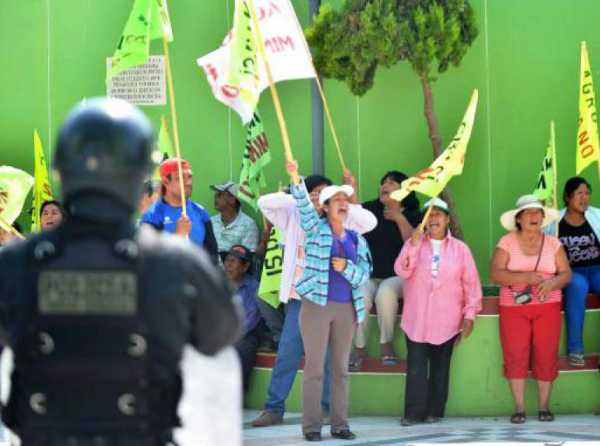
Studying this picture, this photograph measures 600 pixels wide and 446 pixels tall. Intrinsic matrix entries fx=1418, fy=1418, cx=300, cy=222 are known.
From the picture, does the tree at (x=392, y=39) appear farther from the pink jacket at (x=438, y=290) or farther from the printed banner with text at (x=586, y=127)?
the pink jacket at (x=438, y=290)

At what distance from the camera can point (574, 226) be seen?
12227 millimetres

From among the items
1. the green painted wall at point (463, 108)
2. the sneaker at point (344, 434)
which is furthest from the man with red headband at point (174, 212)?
the green painted wall at point (463, 108)

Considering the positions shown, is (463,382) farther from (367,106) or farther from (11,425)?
(11,425)

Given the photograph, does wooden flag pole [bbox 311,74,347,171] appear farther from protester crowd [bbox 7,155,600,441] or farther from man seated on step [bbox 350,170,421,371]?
protester crowd [bbox 7,155,600,441]

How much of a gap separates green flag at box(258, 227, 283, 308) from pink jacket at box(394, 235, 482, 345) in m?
1.01

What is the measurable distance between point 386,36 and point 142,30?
2.10 meters

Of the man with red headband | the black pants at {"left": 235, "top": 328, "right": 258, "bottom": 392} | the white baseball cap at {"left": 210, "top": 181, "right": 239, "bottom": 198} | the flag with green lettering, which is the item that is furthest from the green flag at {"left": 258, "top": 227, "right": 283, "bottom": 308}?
the flag with green lettering

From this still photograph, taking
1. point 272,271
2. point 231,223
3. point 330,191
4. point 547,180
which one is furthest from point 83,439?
point 231,223

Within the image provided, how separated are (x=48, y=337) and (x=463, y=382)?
837 cm

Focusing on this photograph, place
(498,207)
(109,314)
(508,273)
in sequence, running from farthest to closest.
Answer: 1. (498,207)
2. (508,273)
3. (109,314)

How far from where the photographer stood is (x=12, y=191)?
12688mm

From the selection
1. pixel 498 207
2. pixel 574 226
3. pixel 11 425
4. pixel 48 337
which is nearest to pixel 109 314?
pixel 48 337

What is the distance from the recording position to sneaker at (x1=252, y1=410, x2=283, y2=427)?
439 inches

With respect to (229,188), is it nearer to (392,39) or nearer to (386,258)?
(386,258)
